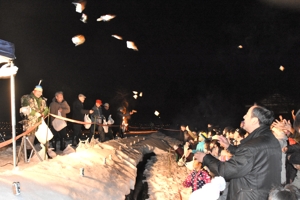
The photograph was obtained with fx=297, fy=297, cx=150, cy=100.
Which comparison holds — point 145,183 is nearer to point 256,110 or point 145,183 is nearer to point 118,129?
point 256,110

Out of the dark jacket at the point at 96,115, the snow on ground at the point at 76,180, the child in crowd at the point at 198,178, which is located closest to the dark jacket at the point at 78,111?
the dark jacket at the point at 96,115

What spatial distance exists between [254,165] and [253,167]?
0.08 ft

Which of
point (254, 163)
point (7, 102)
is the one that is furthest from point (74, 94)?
point (254, 163)

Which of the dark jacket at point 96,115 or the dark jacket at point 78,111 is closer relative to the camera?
the dark jacket at point 78,111

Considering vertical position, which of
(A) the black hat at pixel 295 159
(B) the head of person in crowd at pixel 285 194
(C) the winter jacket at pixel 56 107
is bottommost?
(A) the black hat at pixel 295 159

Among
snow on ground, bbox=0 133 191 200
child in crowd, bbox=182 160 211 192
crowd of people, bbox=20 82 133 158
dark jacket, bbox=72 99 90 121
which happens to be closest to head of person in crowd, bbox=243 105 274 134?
snow on ground, bbox=0 133 191 200

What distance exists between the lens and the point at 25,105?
6707 mm

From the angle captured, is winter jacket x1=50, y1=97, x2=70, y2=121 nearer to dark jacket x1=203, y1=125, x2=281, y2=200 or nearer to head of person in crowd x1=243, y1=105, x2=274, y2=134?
dark jacket x1=203, y1=125, x2=281, y2=200

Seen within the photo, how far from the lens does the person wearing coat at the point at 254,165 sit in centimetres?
295

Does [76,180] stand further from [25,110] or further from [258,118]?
[258,118]

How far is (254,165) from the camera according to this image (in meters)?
2.99

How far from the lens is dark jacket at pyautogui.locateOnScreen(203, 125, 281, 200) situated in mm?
2949

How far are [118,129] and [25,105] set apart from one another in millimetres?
9450

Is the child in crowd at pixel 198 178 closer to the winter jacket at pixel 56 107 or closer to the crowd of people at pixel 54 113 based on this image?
the crowd of people at pixel 54 113
